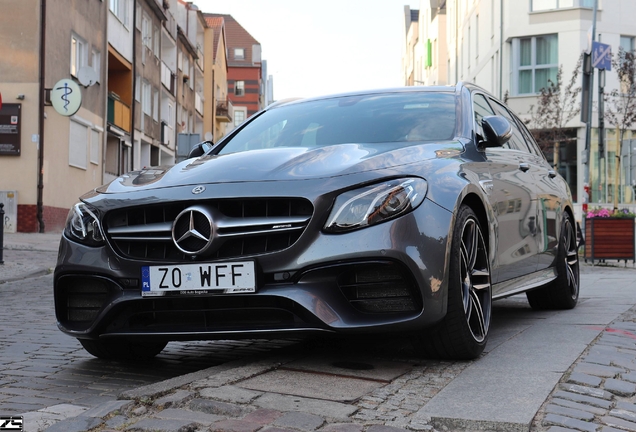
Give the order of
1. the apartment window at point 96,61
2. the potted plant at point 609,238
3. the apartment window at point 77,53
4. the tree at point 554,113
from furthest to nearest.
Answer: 1. the tree at point 554,113
2. the apartment window at point 96,61
3. the apartment window at point 77,53
4. the potted plant at point 609,238

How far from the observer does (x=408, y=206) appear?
159 inches

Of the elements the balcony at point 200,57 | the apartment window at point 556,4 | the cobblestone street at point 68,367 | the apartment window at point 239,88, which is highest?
the apartment window at point 239,88

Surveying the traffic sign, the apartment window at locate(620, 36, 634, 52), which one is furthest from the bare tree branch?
the traffic sign

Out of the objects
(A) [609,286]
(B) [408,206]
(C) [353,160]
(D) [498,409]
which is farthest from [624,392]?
(A) [609,286]

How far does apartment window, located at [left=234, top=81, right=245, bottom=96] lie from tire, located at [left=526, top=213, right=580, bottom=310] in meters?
96.1

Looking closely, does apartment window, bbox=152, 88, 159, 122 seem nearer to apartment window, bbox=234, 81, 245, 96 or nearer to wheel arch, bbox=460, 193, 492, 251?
wheel arch, bbox=460, 193, 492, 251

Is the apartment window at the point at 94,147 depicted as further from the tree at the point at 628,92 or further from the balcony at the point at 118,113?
the tree at the point at 628,92

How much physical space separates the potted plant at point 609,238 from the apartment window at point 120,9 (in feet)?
62.5

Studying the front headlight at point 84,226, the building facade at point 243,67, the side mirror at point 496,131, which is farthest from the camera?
the building facade at point 243,67

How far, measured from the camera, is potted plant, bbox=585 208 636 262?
17125 mm

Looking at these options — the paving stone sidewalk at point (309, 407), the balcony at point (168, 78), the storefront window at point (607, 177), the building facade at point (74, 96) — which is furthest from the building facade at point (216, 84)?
the paving stone sidewalk at point (309, 407)

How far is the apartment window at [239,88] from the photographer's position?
10181 cm

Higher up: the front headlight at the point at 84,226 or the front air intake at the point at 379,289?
the front headlight at the point at 84,226

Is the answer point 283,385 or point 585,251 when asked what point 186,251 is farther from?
point 585,251
